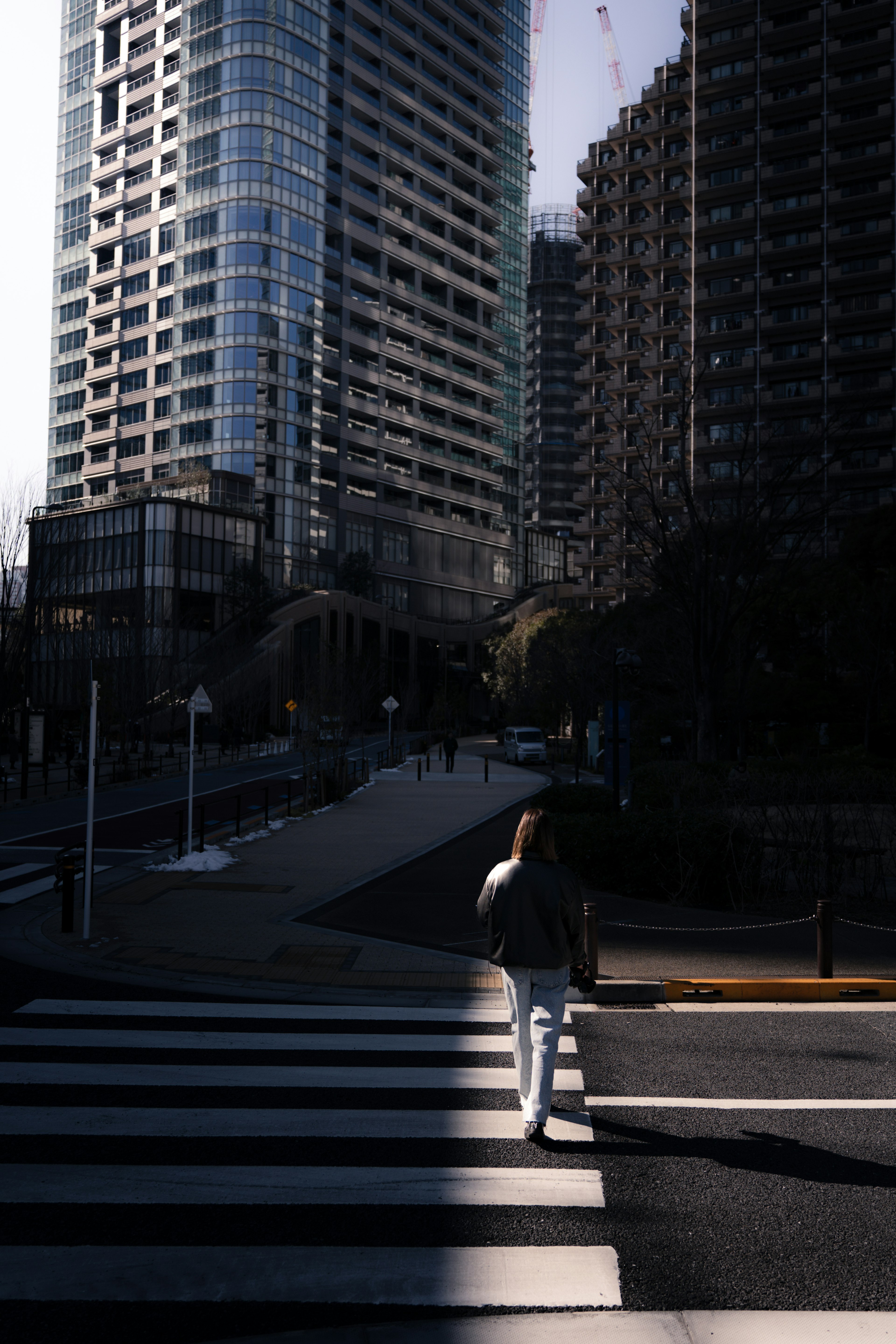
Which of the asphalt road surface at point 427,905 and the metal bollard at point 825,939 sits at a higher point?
the metal bollard at point 825,939

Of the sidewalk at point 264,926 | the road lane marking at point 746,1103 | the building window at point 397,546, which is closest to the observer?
the road lane marking at point 746,1103

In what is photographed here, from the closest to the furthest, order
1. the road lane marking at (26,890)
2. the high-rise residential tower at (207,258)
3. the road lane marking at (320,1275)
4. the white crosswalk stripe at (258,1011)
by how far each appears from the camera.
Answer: the road lane marking at (320,1275) < the white crosswalk stripe at (258,1011) < the road lane marking at (26,890) < the high-rise residential tower at (207,258)

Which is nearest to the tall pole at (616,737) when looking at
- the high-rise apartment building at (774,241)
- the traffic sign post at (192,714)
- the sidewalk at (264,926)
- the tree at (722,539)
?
the sidewalk at (264,926)

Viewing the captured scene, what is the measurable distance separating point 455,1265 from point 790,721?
3923cm

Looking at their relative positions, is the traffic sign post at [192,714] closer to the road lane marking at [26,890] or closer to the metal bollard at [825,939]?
the road lane marking at [26,890]

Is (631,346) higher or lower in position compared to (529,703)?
higher

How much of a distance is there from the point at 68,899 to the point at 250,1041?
→ 4609mm

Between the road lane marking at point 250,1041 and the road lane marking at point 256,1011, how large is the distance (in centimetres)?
42

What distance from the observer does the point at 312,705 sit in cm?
3328

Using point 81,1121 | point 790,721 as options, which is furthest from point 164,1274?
point 790,721

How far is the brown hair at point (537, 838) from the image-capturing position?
222 inches

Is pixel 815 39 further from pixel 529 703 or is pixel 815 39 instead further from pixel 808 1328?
pixel 808 1328

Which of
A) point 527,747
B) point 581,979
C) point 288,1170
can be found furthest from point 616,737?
point 527,747

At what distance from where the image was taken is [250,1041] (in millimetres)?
7371
